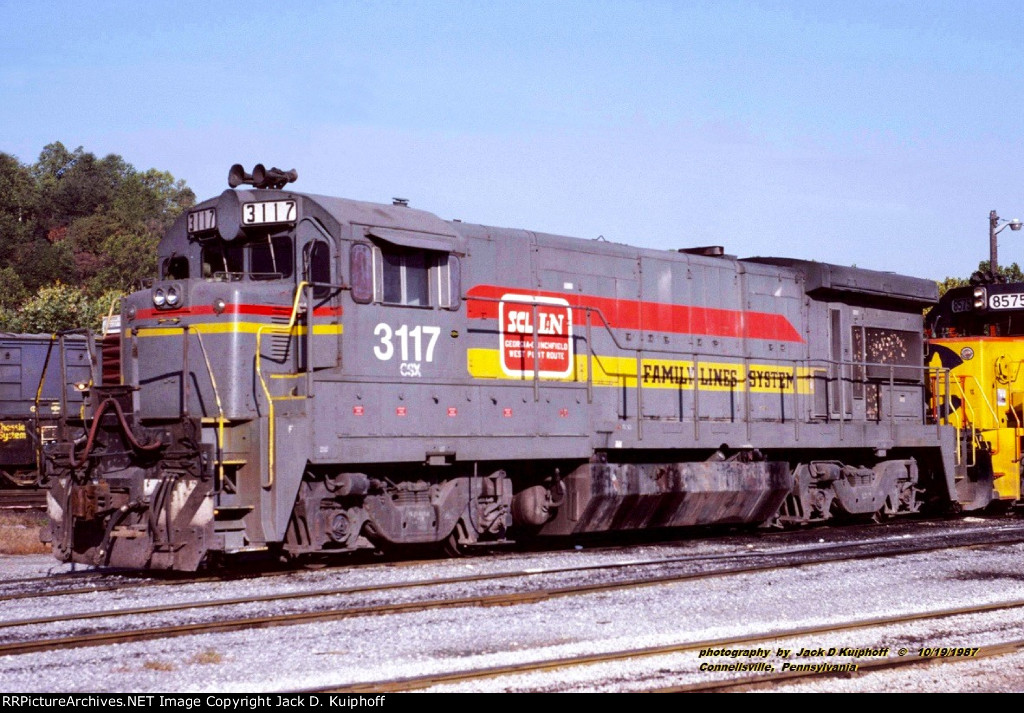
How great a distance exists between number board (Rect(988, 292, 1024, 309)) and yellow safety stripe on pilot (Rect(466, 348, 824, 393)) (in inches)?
174

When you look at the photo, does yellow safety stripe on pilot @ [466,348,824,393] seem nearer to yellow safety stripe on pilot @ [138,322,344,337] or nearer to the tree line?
yellow safety stripe on pilot @ [138,322,344,337]

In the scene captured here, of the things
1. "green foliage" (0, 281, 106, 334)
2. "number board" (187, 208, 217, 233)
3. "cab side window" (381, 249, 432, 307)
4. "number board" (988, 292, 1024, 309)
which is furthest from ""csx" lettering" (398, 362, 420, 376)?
"green foliage" (0, 281, 106, 334)

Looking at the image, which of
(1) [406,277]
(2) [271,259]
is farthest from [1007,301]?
(2) [271,259]

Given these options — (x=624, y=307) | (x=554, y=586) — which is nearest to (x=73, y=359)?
(x=624, y=307)

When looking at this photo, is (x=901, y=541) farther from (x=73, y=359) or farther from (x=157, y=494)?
(x=73, y=359)

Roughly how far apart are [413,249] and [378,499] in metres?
2.49

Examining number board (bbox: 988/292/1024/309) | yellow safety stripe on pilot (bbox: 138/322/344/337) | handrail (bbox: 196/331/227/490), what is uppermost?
number board (bbox: 988/292/1024/309)

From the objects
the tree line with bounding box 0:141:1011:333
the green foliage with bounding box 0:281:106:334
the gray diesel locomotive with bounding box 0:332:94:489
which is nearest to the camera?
the gray diesel locomotive with bounding box 0:332:94:489

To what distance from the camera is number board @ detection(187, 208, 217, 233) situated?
452 inches

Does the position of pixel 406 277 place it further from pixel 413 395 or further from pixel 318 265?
pixel 413 395

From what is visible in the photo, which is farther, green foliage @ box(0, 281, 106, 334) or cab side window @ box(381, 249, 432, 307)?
green foliage @ box(0, 281, 106, 334)

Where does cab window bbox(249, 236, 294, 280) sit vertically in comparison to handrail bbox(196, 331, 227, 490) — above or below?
above

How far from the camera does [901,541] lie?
46.4ft

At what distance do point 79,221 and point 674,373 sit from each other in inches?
2618
